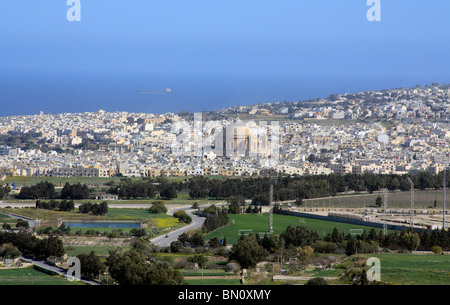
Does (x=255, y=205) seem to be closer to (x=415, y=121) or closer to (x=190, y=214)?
(x=190, y=214)

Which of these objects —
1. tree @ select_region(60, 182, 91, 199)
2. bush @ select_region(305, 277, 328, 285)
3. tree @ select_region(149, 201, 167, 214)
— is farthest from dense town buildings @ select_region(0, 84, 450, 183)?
bush @ select_region(305, 277, 328, 285)

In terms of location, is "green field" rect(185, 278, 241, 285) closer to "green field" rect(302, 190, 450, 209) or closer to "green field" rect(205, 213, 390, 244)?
"green field" rect(205, 213, 390, 244)

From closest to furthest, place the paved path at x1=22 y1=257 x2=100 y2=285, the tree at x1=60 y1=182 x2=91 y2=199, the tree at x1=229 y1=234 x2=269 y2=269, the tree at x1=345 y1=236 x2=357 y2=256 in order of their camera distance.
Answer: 1. the paved path at x1=22 y1=257 x2=100 y2=285
2. the tree at x1=229 y1=234 x2=269 y2=269
3. the tree at x1=345 y1=236 x2=357 y2=256
4. the tree at x1=60 y1=182 x2=91 y2=199

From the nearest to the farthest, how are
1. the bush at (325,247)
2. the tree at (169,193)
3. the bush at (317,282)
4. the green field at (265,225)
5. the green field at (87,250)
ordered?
the bush at (317,282), the green field at (87,250), the bush at (325,247), the green field at (265,225), the tree at (169,193)

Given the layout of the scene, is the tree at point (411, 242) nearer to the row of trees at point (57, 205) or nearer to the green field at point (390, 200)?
the green field at point (390, 200)

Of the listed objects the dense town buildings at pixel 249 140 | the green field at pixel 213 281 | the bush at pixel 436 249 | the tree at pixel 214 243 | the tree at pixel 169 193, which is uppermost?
the dense town buildings at pixel 249 140

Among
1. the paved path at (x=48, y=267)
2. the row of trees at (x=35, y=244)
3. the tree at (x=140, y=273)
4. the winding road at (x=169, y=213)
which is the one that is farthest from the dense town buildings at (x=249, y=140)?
the tree at (x=140, y=273)

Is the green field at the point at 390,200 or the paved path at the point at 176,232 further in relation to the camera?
the green field at the point at 390,200

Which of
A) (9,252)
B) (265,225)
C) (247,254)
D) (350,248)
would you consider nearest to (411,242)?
(350,248)
